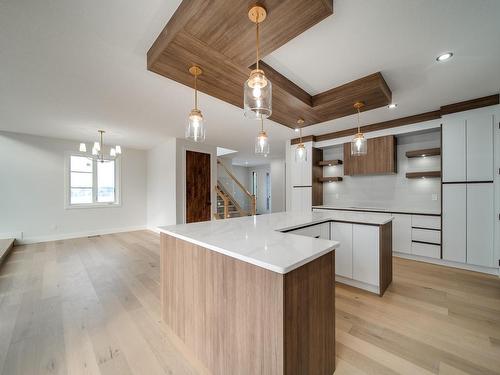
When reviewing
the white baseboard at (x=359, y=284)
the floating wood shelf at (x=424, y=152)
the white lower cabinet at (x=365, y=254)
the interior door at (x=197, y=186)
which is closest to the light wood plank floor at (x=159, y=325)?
the white baseboard at (x=359, y=284)

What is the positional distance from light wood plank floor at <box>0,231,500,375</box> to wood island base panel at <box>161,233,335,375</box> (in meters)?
0.32

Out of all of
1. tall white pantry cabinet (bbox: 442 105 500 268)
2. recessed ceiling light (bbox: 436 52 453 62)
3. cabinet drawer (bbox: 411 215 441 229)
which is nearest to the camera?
recessed ceiling light (bbox: 436 52 453 62)

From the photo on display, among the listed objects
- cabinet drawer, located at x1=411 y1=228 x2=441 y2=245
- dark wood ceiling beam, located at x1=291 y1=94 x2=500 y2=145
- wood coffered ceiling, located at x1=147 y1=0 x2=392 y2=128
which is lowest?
cabinet drawer, located at x1=411 y1=228 x2=441 y2=245

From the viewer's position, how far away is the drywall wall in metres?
3.85

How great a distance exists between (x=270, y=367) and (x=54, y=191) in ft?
21.8

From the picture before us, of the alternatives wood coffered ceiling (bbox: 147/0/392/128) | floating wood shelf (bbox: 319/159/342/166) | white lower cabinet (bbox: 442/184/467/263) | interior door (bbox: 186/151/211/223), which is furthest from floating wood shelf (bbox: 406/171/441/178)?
interior door (bbox: 186/151/211/223)

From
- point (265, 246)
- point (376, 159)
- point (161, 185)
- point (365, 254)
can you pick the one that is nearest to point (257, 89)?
point (265, 246)

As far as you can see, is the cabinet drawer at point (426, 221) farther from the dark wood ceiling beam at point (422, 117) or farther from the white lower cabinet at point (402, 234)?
the dark wood ceiling beam at point (422, 117)

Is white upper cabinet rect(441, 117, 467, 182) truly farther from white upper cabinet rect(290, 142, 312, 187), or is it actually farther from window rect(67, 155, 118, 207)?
window rect(67, 155, 118, 207)

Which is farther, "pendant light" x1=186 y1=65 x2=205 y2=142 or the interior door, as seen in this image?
the interior door

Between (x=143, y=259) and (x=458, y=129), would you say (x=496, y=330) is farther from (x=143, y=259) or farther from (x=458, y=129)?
(x=143, y=259)

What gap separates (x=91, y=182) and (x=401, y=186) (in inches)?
314

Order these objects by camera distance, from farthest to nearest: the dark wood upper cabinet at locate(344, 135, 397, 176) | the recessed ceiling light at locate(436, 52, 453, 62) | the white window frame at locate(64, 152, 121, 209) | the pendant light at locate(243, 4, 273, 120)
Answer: the white window frame at locate(64, 152, 121, 209)
the dark wood upper cabinet at locate(344, 135, 397, 176)
the recessed ceiling light at locate(436, 52, 453, 62)
the pendant light at locate(243, 4, 273, 120)

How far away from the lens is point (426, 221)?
3516 millimetres
